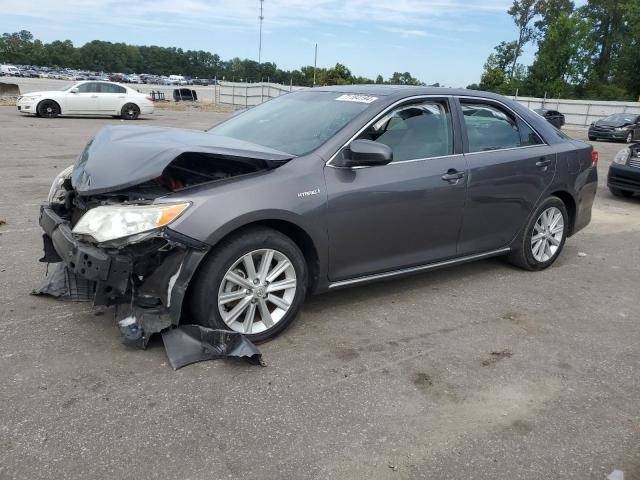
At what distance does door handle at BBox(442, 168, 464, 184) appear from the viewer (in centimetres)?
440

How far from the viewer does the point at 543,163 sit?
5.20 m

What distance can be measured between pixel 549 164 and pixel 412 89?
161cm

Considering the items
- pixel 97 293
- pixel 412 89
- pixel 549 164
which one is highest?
pixel 412 89

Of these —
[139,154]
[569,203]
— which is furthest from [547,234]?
[139,154]

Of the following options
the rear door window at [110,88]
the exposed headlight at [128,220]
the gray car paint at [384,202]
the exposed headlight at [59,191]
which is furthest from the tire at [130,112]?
the exposed headlight at [128,220]

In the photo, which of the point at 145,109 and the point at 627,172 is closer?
the point at 627,172

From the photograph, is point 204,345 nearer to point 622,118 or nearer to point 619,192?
point 619,192

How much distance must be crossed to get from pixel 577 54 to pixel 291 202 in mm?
65160

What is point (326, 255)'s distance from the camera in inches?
152

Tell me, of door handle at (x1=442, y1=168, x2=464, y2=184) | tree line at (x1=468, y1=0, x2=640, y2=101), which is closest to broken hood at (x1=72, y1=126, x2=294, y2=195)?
door handle at (x1=442, y1=168, x2=464, y2=184)

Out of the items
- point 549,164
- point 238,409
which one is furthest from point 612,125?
point 238,409

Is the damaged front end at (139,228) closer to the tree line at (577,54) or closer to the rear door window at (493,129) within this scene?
the rear door window at (493,129)

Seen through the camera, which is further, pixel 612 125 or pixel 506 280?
pixel 612 125

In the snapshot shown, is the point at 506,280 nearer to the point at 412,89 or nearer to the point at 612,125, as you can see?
the point at 412,89
